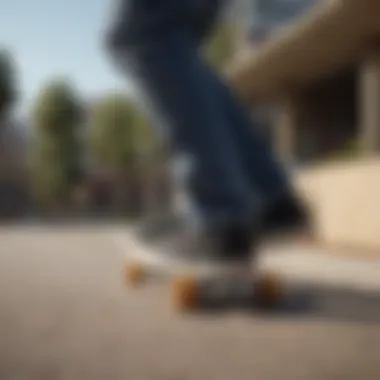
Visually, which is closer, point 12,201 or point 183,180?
point 183,180

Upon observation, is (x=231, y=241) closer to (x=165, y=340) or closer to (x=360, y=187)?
(x=165, y=340)

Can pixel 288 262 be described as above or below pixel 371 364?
above

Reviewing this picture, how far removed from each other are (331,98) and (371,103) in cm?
275

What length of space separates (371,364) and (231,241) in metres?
1.16

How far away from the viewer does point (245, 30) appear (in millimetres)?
14117

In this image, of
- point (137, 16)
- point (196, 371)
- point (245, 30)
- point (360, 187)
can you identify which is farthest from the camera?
point (245, 30)

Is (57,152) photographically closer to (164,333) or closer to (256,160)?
(256,160)

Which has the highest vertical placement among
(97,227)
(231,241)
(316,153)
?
(316,153)

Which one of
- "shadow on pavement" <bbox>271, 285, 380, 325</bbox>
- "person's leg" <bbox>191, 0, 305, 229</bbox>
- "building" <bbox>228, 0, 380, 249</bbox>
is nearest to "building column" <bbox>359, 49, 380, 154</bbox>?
"building" <bbox>228, 0, 380, 249</bbox>

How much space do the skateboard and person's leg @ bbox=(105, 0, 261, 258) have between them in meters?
0.17

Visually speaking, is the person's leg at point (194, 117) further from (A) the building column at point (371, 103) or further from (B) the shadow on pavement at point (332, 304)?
(A) the building column at point (371, 103)

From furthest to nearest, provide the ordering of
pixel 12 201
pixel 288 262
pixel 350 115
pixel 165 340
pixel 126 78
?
pixel 350 115, pixel 288 262, pixel 12 201, pixel 126 78, pixel 165 340

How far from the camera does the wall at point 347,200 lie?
5.64m

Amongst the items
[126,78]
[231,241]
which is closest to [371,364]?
[231,241]
